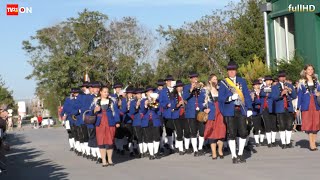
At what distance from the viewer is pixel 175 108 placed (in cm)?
1602

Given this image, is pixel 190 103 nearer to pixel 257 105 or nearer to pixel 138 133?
pixel 138 133

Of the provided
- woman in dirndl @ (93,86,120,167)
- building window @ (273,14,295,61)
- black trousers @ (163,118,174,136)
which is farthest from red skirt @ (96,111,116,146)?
building window @ (273,14,295,61)

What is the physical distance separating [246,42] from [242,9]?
886 centimetres

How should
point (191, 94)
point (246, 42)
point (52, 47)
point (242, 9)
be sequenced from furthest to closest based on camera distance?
1. point (52, 47)
2. point (242, 9)
3. point (246, 42)
4. point (191, 94)

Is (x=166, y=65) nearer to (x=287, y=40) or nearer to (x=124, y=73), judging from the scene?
(x=124, y=73)

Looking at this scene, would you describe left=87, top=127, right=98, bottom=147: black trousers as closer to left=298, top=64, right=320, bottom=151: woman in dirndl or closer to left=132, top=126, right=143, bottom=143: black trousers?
left=132, top=126, right=143, bottom=143: black trousers

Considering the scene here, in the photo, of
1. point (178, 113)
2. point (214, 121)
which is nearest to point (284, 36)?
point (178, 113)

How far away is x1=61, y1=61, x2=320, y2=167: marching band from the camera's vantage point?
13.3 m

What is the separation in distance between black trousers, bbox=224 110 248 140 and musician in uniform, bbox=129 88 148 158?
293 cm

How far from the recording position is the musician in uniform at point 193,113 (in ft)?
50.4

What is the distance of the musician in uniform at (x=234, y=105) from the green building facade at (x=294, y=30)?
55.0ft

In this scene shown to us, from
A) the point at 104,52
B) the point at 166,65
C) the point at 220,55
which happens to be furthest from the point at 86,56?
the point at 220,55

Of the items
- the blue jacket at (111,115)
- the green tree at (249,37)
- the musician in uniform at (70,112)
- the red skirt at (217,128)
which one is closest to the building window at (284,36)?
the green tree at (249,37)

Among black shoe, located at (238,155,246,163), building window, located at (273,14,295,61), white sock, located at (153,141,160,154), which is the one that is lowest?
black shoe, located at (238,155,246,163)
